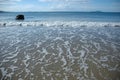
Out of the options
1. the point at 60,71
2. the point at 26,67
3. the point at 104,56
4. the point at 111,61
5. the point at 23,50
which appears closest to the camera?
the point at 60,71

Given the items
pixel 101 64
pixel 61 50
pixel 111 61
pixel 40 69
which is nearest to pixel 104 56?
pixel 111 61

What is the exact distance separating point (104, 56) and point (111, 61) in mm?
717

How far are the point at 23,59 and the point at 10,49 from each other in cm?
207

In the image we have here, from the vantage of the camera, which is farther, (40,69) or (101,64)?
(101,64)

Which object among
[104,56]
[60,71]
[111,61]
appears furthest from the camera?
[104,56]

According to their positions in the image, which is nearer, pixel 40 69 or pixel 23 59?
pixel 40 69

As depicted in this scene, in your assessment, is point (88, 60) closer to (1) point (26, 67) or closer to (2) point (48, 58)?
(2) point (48, 58)

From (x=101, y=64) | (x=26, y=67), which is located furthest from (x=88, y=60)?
(x=26, y=67)

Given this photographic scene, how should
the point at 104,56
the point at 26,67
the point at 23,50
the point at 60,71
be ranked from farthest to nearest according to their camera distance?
the point at 23,50 < the point at 104,56 < the point at 26,67 < the point at 60,71

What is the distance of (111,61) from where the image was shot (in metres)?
6.70

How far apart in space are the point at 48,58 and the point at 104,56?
2.85 m

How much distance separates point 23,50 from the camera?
8.40m

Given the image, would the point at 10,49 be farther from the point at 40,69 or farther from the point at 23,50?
the point at 40,69

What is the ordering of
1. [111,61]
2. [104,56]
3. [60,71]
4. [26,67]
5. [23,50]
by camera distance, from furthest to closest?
[23,50] → [104,56] → [111,61] → [26,67] → [60,71]
